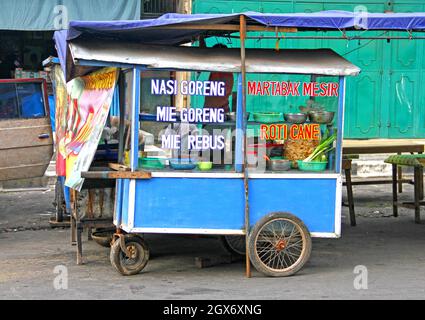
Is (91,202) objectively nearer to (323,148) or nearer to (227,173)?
(227,173)

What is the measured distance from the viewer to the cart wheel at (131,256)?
679cm

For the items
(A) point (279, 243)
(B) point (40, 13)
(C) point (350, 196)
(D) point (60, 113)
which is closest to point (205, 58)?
(A) point (279, 243)

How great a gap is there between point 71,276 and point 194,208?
1.31m

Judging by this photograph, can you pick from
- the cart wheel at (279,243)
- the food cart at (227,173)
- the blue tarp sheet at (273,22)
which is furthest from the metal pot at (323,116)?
the cart wheel at (279,243)

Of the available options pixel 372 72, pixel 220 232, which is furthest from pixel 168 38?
pixel 372 72

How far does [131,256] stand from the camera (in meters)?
6.87

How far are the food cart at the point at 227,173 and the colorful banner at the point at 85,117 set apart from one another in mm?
257

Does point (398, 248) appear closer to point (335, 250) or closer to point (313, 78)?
point (335, 250)

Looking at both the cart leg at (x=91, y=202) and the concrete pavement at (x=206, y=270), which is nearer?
the concrete pavement at (x=206, y=270)

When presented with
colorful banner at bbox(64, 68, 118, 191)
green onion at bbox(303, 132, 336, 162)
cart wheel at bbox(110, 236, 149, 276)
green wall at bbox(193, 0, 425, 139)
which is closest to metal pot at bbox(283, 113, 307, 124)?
green onion at bbox(303, 132, 336, 162)

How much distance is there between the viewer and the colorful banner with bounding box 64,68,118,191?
692 cm

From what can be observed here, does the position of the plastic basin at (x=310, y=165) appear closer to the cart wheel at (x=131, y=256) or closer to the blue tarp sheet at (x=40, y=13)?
the cart wheel at (x=131, y=256)

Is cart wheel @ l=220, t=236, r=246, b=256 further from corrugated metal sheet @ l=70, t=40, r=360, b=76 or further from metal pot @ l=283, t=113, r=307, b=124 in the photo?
corrugated metal sheet @ l=70, t=40, r=360, b=76

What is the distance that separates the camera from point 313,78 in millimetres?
7039
